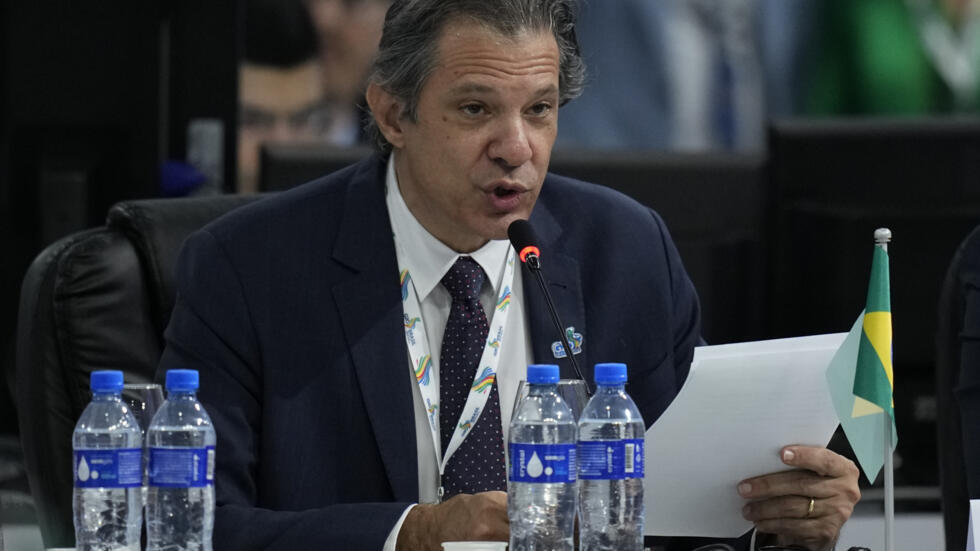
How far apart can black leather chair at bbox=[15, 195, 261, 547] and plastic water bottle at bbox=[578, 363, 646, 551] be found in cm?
74

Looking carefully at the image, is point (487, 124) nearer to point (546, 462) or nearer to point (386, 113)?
point (386, 113)

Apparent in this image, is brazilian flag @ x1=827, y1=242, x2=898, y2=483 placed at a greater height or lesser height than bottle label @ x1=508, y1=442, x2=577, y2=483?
greater

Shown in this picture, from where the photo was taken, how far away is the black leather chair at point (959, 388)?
2.16 m

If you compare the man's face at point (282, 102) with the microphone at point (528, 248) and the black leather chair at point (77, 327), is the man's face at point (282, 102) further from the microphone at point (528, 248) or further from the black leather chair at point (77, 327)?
the microphone at point (528, 248)

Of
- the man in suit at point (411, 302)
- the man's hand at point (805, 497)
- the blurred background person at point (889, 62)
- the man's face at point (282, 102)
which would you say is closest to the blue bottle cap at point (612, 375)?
the man's hand at point (805, 497)

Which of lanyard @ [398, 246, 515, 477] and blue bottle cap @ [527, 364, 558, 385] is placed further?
lanyard @ [398, 246, 515, 477]

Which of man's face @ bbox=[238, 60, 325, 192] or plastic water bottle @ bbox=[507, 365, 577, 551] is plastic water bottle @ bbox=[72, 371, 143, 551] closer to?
plastic water bottle @ bbox=[507, 365, 577, 551]

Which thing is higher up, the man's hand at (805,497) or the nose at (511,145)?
the nose at (511,145)

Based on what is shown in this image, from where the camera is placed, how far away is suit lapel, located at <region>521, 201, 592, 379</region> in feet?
6.66

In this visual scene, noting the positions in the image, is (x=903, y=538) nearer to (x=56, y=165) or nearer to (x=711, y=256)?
(x=711, y=256)

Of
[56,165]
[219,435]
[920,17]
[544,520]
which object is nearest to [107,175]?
[56,165]

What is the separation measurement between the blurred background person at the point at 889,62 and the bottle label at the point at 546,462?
5.13m

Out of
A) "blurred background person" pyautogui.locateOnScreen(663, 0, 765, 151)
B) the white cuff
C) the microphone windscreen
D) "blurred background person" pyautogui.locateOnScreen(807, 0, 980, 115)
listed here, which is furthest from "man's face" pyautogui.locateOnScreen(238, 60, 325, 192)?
the white cuff

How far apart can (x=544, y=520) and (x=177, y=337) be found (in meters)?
0.63
